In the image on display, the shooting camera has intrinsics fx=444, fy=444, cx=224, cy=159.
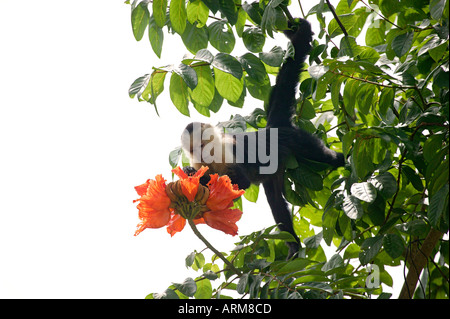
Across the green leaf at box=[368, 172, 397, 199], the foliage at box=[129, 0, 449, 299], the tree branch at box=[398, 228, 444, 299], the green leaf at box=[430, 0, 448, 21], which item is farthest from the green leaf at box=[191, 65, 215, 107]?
the tree branch at box=[398, 228, 444, 299]

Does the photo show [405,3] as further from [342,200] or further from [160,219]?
A: [160,219]

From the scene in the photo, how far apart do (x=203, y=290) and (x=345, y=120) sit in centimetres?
87

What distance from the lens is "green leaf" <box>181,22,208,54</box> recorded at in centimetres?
187

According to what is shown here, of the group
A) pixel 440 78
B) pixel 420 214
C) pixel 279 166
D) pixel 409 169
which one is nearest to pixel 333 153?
pixel 279 166

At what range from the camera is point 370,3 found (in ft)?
6.36

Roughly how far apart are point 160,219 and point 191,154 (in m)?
1.08

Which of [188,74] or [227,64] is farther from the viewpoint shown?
[227,64]

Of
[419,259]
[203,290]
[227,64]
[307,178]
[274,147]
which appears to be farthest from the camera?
[274,147]

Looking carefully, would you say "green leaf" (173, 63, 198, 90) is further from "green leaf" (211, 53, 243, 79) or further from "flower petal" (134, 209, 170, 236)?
"flower petal" (134, 209, 170, 236)

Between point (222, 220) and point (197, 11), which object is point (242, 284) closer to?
point (222, 220)

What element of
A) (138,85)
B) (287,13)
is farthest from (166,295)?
(287,13)

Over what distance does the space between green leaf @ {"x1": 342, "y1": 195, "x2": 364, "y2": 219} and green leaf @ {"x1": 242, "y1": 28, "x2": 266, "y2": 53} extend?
2.64ft

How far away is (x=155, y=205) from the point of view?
1.27 m

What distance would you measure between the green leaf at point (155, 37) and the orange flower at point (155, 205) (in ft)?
2.26
